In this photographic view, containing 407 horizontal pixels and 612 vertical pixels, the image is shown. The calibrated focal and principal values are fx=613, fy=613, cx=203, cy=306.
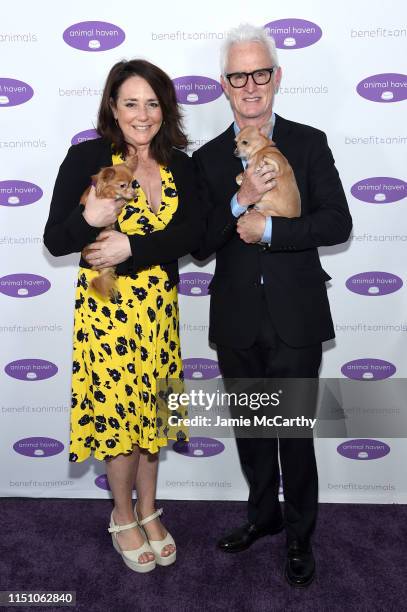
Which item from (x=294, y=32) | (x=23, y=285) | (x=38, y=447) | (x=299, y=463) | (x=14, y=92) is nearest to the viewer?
(x=299, y=463)

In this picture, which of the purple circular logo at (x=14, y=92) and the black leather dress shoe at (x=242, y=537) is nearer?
the black leather dress shoe at (x=242, y=537)

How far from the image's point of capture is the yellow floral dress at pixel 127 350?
2537 mm

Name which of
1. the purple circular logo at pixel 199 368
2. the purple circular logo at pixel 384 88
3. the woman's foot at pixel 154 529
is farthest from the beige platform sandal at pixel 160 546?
the purple circular logo at pixel 384 88

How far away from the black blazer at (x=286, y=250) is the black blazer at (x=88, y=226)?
0.43ft

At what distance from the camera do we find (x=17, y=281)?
3.35 metres

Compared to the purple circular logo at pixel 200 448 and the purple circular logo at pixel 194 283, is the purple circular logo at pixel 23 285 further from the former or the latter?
the purple circular logo at pixel 200 448

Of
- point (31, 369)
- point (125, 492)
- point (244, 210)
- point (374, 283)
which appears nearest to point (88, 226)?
point (244, 210)

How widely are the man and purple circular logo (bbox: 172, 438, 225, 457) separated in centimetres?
83

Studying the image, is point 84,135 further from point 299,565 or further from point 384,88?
point 299,565

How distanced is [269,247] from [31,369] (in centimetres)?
169

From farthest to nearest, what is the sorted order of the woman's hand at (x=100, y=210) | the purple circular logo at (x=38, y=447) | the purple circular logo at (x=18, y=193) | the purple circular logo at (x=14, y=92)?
the purple circular logo at (x=38, y=447) → the purple circular logo at (x=18, y=193) → the purple circular logo at (x=14, y=92) → the woman's hand at (x=100, y=210)

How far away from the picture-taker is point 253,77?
2523 millimetres

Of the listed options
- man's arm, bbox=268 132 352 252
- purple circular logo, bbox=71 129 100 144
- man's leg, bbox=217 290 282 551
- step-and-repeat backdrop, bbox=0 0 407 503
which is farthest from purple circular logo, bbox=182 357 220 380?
purple circular logo, bbox=71 129 100 144

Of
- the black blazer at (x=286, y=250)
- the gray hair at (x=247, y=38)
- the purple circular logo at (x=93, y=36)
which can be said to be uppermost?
the purple circular logo at (x=93, y=36)
